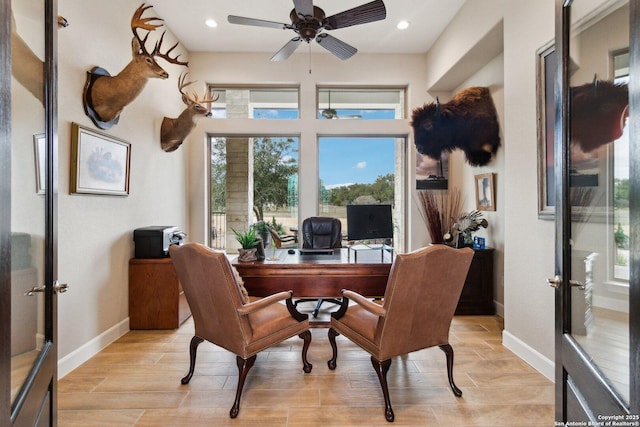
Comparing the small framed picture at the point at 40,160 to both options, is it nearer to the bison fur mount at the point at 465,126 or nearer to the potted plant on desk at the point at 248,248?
the potted plant on desk at the point at 248,248

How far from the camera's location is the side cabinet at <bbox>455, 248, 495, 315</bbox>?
360 centimetres

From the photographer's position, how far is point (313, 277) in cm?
272

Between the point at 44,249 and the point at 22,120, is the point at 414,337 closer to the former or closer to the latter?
the point at 44,249

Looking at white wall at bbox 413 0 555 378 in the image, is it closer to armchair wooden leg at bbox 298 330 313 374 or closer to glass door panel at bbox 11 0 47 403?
armchair wooden leg at bbox 298 330 313 374

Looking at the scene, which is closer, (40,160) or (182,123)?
(40,160)

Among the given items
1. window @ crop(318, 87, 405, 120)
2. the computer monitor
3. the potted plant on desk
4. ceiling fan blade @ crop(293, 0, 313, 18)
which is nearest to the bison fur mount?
window @ crop(318, 87, 405, 120)

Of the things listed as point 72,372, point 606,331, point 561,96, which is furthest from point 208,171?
point 606,331

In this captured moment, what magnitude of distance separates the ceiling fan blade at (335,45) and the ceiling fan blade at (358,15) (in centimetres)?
18

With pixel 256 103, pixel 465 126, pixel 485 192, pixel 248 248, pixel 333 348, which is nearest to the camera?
pixel 333 348

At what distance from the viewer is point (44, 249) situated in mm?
1311

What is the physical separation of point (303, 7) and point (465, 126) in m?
2.34

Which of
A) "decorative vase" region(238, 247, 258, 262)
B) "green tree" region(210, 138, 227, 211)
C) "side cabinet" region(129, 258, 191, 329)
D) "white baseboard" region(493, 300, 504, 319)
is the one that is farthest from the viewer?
"green tree" region(210, 138, 227, 211)

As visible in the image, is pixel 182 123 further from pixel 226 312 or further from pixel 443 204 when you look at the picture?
pixel 443 204

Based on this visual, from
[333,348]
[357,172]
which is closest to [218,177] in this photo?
[357,172]
